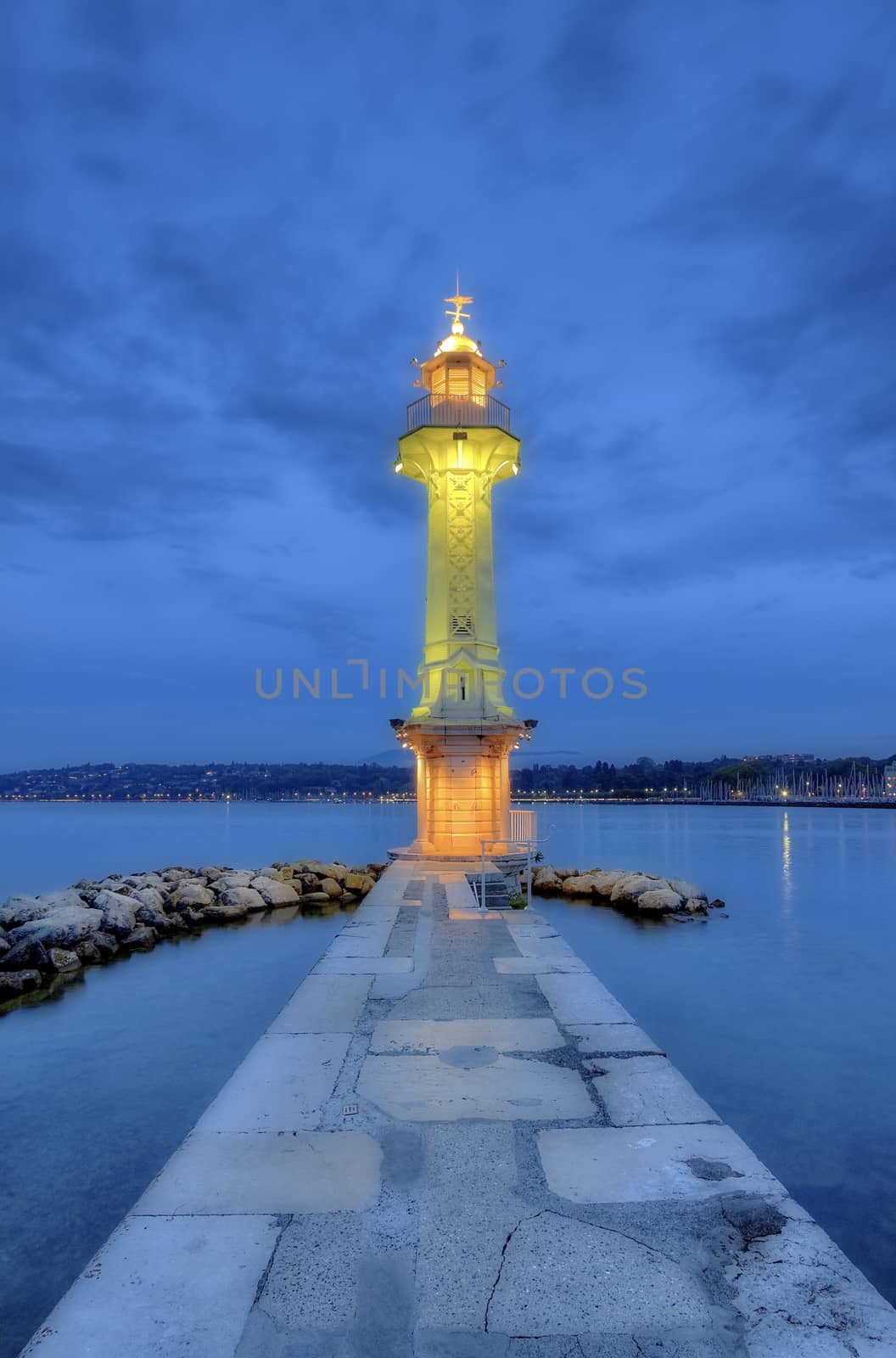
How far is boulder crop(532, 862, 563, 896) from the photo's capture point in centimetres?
2331

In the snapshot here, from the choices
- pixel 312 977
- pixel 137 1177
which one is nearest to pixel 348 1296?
pixel 137 1177

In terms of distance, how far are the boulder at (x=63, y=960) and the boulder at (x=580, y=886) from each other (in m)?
13.0

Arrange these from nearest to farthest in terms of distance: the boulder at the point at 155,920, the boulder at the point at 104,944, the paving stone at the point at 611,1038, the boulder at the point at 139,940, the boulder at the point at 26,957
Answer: the paving stone at the point at 611,1038, the boulder at the point at 26,957, the boulder at the point at 104,944, the boulder at the point at 139,940, the boulder at the point at 155,920

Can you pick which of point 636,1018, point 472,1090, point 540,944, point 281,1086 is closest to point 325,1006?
point 281,1086

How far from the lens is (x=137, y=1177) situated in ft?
20.6

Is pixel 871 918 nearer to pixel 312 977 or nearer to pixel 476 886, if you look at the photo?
pixel 476 886

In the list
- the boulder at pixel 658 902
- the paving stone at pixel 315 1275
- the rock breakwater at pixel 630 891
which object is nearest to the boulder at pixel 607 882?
the rock breakwater at pixel 630 891

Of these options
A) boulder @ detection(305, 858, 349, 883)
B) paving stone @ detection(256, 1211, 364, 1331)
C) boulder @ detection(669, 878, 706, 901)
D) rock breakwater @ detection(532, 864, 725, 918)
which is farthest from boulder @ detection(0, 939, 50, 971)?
boulder @ detection(669, 878, 706, 901)

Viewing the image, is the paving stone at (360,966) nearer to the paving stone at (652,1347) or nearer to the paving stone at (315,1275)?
the paving stone at (315,1275)

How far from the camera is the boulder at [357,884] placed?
2270 centimetres

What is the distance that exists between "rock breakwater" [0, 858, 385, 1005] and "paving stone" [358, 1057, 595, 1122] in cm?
909

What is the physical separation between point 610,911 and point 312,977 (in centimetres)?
1396

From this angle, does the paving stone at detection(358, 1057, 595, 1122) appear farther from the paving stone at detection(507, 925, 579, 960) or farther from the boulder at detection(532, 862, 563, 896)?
the boulder at detection(532, 862, 563, 896)

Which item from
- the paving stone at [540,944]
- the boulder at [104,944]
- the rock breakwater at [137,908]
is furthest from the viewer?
the boulder at [104,944]
